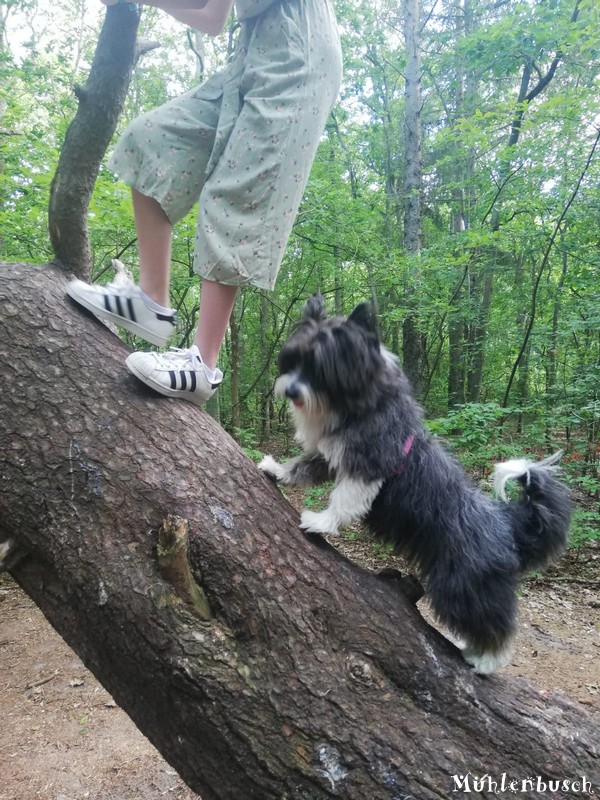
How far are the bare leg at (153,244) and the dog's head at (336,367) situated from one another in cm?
68

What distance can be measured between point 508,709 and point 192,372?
1823 mm

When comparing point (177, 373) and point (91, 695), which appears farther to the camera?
point (91, 695)

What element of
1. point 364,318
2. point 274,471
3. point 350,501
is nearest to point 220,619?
point 350,501

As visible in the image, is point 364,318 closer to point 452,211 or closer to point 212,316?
point 212,316

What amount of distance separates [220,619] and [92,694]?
13.1 feet

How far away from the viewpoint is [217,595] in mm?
1657

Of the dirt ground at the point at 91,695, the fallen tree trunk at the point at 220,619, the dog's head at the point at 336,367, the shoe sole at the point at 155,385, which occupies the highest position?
the dog's head at the point at 336,367

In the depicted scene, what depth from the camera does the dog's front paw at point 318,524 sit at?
6.47 ft

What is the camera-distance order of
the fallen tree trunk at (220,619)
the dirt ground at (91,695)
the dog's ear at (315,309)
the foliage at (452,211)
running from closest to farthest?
the fallen tree trunk at (220,619), the dog's ear at (315,309), the dirt ground at (91,695), the foliage at (452,211)

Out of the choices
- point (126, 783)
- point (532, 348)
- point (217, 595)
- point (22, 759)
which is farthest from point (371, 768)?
point (532, 348)

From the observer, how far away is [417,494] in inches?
85.5

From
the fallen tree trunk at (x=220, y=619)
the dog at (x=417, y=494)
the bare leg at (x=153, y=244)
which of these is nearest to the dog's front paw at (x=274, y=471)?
the dog at (x=417, y=494)

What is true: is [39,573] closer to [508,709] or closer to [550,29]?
[508,709]

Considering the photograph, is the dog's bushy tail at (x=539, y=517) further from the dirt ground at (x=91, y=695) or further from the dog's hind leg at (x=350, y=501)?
the dirt ground at (x=91, y=695)
